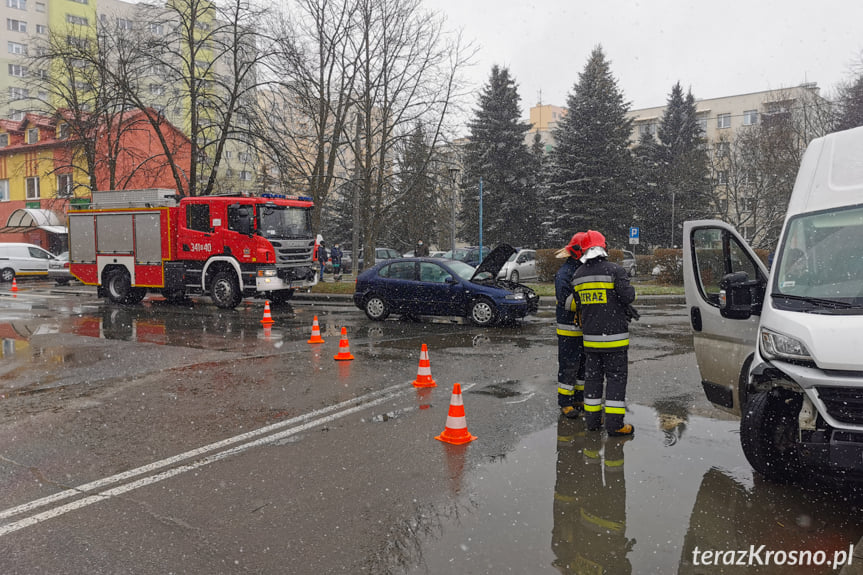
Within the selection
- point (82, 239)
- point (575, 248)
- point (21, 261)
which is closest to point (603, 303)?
point (575, 248)

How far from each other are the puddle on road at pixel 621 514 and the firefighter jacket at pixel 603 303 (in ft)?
2.98

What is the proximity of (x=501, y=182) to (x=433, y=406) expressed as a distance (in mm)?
39069

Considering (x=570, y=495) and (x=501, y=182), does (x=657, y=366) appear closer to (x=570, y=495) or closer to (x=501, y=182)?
(x=570, y=495)

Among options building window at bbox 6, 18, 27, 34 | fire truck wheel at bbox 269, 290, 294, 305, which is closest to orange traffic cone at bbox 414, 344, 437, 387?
fire truck wheel at bbox 269, 290, 294, 305

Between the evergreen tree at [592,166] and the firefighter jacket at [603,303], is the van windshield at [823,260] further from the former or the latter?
the evergreen tree at [592,166]

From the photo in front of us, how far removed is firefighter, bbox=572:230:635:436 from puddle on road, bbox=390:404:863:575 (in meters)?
0.40

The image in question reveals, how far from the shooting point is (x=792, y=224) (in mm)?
4840

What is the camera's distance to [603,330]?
5883mm

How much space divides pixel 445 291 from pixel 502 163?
32.3 meters

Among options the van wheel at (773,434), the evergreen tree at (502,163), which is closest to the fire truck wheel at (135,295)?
the van wheel at (773,434)

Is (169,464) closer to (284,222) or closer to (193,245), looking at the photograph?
(284,222)

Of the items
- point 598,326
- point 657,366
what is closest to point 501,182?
point 657,366

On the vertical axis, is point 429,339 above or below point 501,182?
below

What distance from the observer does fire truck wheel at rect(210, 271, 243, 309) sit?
17672 mm
